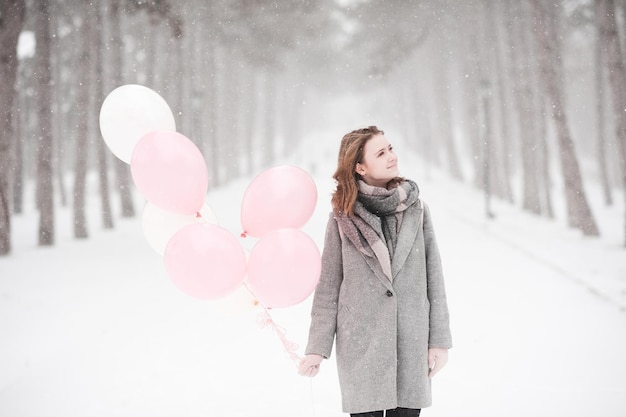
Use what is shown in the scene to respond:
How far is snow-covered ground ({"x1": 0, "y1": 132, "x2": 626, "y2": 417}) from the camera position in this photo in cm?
443

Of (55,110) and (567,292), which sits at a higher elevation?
(55,110)

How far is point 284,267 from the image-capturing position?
2.71 metres

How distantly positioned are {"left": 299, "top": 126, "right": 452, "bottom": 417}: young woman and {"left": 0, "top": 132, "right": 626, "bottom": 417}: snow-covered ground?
37.1 inches

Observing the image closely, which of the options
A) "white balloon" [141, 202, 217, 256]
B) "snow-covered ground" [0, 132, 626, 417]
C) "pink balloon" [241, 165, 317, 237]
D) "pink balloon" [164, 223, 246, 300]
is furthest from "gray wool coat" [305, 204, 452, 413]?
"white balloon" [141, 202, 217, 256]

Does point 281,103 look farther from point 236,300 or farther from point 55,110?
point 236,300

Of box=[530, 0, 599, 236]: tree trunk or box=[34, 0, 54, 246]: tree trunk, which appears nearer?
box=[530, 0, 599, 236]: tree trunk

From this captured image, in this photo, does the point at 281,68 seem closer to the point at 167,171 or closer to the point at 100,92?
the point at 100,92

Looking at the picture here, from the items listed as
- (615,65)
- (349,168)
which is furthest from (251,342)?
(615,65)

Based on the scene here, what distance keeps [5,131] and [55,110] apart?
40.5ft

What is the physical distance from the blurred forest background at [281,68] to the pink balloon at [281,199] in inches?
339

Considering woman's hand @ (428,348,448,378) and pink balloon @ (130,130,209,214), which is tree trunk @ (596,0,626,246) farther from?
pink balloon @ (130,130,209,214)

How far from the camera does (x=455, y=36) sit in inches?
989

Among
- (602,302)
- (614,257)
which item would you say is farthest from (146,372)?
(614,257)

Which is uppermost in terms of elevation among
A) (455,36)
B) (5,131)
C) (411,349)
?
(455,36)
